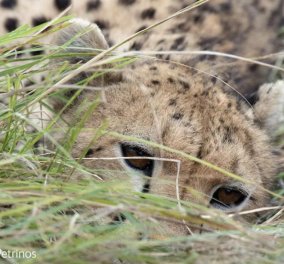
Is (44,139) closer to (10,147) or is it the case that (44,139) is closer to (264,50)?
(10,147)

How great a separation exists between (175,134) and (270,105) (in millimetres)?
540

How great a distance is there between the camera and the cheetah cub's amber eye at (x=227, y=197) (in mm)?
2611

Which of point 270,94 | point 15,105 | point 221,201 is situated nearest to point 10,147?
point 15,105

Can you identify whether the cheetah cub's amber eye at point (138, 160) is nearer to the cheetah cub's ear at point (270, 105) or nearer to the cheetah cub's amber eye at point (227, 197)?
the cheetah cub's amber eye at point (227, 197)

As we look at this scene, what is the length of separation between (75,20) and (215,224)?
1.00 metres

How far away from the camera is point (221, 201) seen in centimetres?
263

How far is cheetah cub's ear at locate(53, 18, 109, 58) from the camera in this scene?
8.70 ft

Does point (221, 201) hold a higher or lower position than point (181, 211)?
lower

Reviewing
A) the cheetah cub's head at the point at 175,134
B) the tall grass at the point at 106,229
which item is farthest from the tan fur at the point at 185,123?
the tall grass at the point at 106,229

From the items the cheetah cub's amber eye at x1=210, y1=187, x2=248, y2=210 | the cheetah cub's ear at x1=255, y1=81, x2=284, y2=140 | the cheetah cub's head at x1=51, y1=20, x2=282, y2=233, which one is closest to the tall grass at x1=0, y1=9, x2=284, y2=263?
the cheetah cub's head at x1=51, y1=20, x2=282, y2=233

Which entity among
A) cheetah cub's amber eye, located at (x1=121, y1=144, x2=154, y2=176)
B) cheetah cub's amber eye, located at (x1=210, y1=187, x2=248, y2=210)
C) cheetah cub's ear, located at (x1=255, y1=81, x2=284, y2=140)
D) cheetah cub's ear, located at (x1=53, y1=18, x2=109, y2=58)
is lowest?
cheetah cub's amber eye, located at (x1=210, y1=187, x2=248, y2=210)

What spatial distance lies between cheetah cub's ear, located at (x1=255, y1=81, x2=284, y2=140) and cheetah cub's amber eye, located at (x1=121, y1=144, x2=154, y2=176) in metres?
0.56

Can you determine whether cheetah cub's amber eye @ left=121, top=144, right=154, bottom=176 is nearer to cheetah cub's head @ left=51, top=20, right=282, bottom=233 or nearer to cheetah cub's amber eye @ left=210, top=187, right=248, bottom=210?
cheetah cub's head @ left=51, top=20, right=282, bottom=233

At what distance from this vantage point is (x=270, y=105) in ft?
9.63
